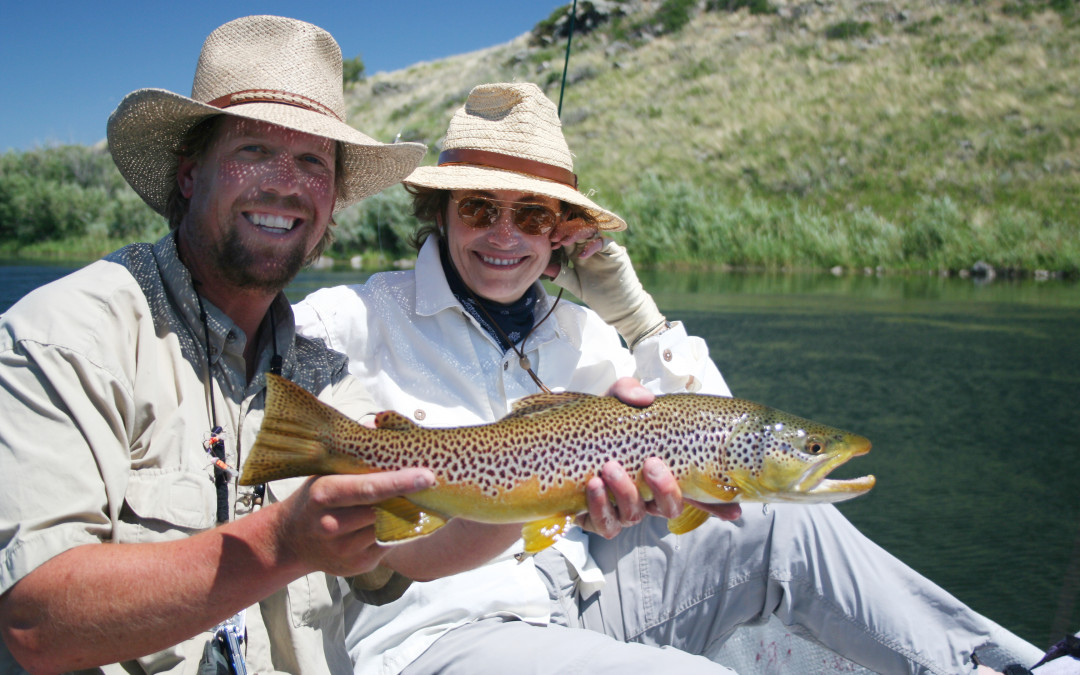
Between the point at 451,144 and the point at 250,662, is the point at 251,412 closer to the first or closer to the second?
the point at 250,662

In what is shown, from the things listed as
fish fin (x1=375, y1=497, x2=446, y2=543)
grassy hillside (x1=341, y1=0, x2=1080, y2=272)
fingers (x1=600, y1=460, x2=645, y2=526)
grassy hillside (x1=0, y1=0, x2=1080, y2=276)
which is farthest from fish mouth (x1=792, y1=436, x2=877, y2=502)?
grassy hillside (x1=341, y1=0, x2=1080, y2=272)

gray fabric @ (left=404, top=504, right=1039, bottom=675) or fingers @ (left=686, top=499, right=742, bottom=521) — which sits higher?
fingers @ (left=686, top=499, right=742, bottom=521)

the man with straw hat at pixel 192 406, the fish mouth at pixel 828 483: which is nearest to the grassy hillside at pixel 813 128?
the man with straw hat at pixel 192 406

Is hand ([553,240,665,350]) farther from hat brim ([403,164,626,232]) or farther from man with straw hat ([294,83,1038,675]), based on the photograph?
hat brim ([403,164,626,232])

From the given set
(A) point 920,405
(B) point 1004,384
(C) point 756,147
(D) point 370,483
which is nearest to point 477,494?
(D) point 370,483

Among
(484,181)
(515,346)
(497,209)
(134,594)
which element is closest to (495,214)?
(497,209)

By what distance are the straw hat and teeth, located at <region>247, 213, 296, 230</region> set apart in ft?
3.06

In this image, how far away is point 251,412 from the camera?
7.98 feet

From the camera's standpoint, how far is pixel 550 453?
7.26 feet

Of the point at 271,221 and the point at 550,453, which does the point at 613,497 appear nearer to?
the point at 550,453

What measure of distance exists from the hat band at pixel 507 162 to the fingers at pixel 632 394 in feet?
4.94

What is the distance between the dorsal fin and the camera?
7.74ft

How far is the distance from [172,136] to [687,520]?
2208 mm

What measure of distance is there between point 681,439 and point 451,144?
2.10 metres
